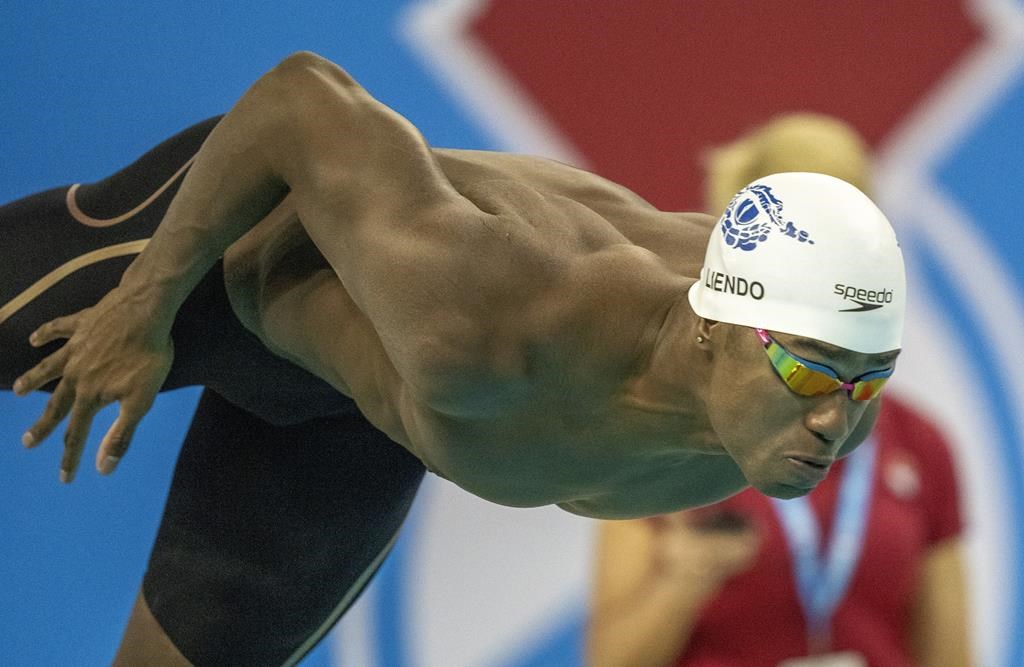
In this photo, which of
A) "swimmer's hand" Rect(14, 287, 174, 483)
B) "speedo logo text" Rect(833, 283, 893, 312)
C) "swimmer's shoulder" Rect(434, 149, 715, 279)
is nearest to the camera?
"speedo logo text" Rect(833, 283, 893, 312)

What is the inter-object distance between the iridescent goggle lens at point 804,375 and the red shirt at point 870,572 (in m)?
0.77

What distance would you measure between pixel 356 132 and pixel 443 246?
0.16 metres

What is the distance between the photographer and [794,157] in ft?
6.13

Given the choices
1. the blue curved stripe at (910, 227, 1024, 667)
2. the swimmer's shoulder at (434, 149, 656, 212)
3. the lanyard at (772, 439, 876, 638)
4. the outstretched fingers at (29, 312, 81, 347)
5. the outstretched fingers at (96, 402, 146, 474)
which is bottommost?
the blue curved stripe at (910, 227, 1024, 667)

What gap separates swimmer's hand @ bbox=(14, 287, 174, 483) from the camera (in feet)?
4.74

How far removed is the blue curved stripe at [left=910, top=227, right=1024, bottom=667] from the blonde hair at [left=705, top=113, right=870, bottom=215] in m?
0.73

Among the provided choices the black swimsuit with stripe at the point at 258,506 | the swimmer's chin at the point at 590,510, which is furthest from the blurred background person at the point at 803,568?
the swimmer's chin at the point at 590,510

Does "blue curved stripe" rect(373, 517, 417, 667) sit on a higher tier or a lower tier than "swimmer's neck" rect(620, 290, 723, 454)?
lower

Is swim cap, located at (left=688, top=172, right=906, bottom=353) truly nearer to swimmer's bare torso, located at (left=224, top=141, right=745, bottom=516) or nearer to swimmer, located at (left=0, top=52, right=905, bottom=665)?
swimmer, located at (left=0, top=52, right=905, bottom=665)

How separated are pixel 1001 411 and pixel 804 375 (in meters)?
1.62

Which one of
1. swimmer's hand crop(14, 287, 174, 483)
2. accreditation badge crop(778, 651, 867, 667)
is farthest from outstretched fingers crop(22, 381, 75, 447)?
accreditation badge crop(778, 651, 867, 667)

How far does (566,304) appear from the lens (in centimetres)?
123

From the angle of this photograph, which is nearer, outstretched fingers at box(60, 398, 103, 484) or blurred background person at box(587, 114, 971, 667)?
outstretched fingers at box(60, 398, 103, 484)

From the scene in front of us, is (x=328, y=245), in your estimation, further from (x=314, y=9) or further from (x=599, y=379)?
(x=314, y=9)
